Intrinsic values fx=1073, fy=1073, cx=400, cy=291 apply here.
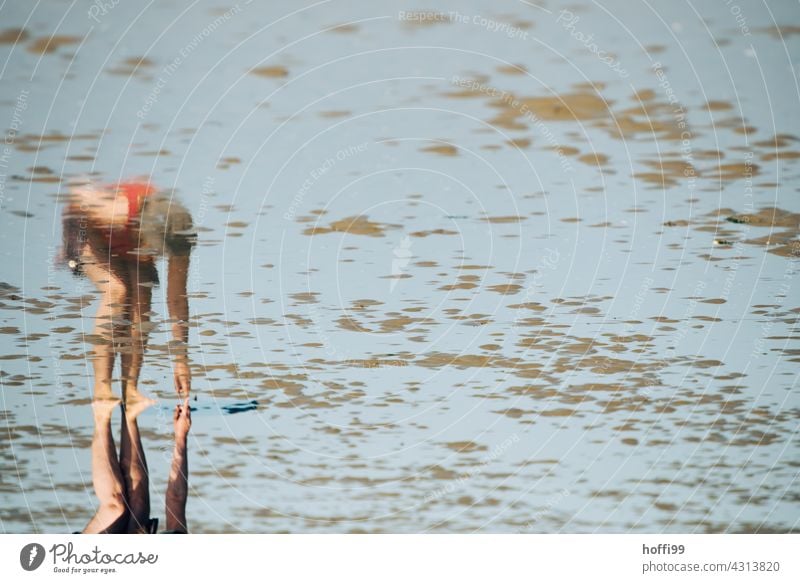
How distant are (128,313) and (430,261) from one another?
3.31 metres

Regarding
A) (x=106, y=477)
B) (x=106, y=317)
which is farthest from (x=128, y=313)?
(x=106, y=477)

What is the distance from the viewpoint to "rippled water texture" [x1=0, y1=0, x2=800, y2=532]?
26.1 feet

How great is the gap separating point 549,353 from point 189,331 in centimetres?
417

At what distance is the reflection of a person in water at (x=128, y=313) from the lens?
9586 millimetres

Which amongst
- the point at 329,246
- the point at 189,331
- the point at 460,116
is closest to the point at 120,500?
the point at 189,331

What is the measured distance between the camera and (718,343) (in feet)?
40.4
